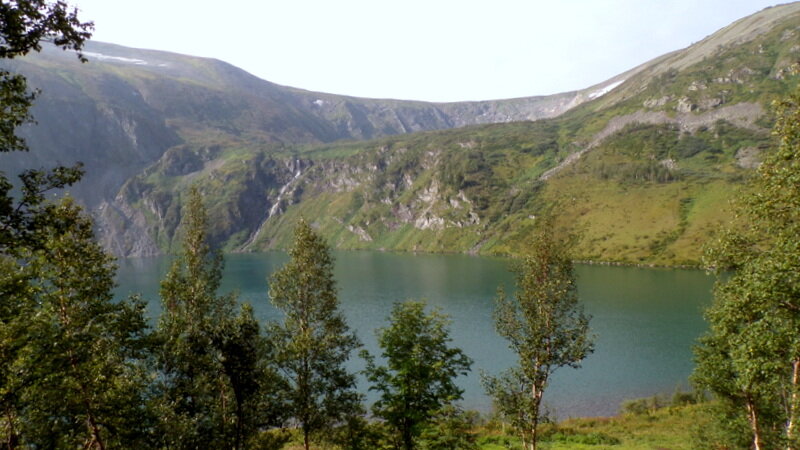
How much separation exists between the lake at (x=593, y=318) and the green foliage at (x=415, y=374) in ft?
39.1

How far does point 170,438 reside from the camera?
22.1m

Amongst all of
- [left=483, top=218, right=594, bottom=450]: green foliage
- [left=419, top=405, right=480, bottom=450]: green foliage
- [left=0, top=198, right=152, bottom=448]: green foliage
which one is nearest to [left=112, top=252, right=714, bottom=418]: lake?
[left=0, top=198, right=152, bottom=448]: green foliage

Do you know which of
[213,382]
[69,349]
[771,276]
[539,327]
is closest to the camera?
[69,349]

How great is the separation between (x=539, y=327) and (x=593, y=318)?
3245 inches

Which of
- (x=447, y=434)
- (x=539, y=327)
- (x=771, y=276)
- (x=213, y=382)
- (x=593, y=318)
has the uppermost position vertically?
(x=771, y=276)

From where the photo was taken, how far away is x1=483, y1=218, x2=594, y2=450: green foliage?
28328 mm

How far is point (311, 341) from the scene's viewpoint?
30.9 meters

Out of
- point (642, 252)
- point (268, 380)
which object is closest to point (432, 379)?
point (268, 380)

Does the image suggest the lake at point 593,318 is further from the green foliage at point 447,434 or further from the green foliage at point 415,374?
the green foliage at point 447,434

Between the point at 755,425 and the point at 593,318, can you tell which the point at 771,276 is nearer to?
the point at 755,425

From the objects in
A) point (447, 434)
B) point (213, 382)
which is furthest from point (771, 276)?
point (213, 382)

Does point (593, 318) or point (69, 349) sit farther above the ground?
point (69, 349)

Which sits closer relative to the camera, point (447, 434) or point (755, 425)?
point (447, 434)

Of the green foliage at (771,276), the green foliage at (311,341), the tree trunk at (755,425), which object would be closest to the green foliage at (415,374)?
the green foliage at (311,341)
